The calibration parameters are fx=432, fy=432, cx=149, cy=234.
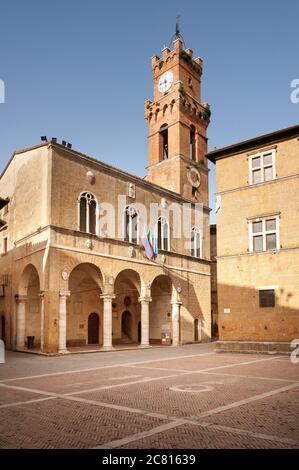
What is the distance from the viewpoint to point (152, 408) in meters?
9.14

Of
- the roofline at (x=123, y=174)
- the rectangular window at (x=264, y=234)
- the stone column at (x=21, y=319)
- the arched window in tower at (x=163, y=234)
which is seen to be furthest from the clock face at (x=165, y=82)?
the stone column at (x=21, y=319)

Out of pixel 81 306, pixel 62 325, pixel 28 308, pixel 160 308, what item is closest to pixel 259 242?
pixel 62 325

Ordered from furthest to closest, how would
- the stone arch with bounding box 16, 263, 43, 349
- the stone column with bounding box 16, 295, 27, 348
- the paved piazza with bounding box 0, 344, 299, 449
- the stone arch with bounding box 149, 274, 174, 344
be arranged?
the stone arch with bounding box 149, 274, 174, 344 → the stone arch with bounding box 16, 263, 43, 349 → the stone column with bounding box 16, 295, 27, 348 → the paved piazza with bounding box 0, 344, 299, 449

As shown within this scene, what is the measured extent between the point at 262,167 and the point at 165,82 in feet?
76.0

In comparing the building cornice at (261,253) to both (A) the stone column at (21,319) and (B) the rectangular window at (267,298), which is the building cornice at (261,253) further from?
(A) the stone column at (21,319)

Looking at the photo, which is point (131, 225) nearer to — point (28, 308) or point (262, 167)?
point (28, 308)

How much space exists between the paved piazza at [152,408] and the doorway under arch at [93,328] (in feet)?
51.0

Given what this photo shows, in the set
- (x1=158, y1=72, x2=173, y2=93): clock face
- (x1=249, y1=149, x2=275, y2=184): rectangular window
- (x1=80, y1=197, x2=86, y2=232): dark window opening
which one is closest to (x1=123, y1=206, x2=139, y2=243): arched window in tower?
(x1=80, y1=197, x2=86, y2=232): dark window opening

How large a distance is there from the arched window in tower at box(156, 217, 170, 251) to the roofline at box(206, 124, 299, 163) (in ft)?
29.5

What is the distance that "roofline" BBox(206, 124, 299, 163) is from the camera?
73.3 ft

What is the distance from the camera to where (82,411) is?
8.89 meters

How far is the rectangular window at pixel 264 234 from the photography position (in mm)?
22375

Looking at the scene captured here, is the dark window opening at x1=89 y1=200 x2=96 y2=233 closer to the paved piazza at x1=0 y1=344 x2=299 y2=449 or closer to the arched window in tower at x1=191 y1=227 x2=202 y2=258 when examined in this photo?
the arched window in tower at x1=191 y1=227 x2=202 y2=258

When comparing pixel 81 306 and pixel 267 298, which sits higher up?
pixel 267 298
